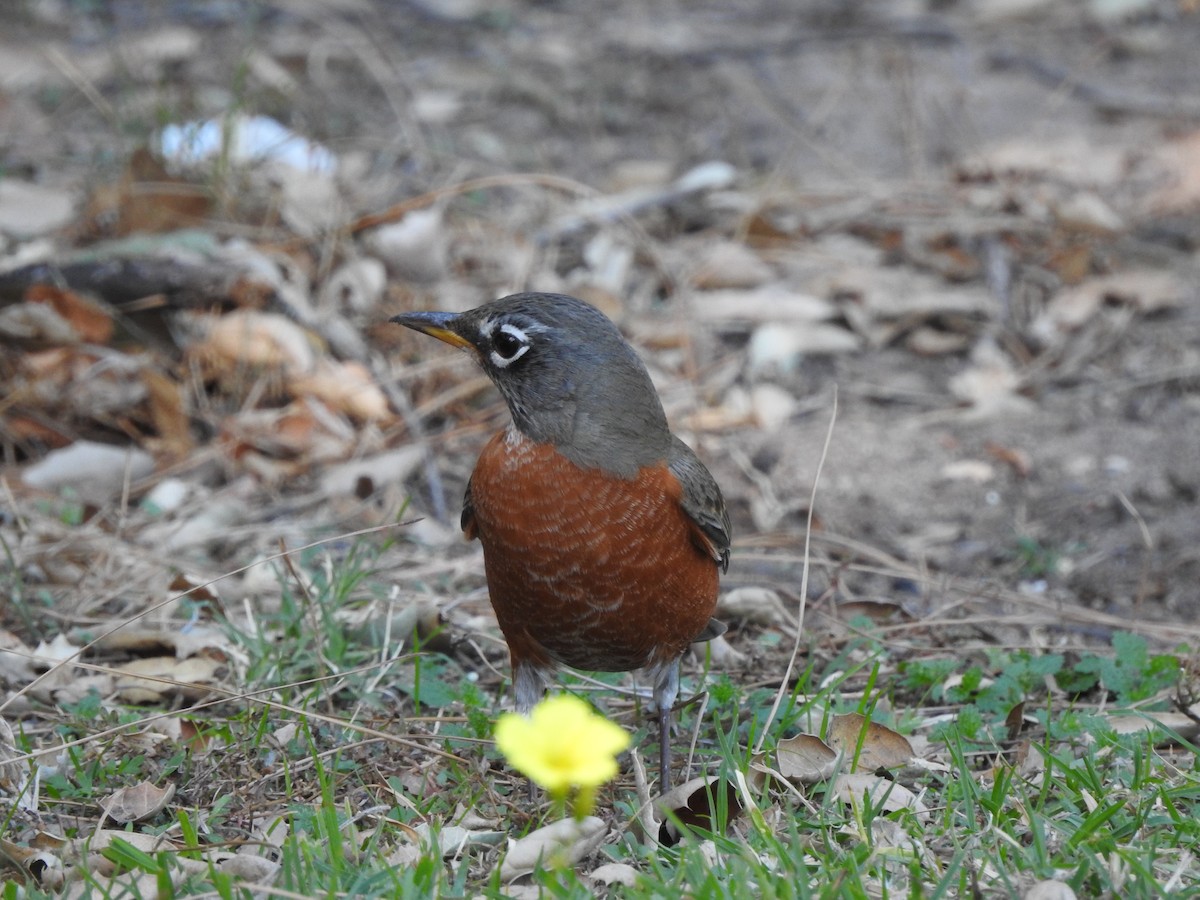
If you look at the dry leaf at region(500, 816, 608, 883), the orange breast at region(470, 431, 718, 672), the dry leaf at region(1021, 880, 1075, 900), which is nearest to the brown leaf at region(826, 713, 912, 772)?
the orange breast at region(470, 431, 718, 672)

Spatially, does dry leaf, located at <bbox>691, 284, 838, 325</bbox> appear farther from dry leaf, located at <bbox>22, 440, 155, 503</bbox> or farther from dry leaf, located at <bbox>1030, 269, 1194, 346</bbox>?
dry leaf, located at <bbox>22, 440, 155, 503</bbox>

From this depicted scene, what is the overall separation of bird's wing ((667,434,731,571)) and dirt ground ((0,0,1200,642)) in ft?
4.70

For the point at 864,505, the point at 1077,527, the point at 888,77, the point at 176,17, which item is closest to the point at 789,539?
the point at 864,505

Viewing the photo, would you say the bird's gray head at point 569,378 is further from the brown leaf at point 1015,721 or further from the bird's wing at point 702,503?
the brown leaf at point 1015,721

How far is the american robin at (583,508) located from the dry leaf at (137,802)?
1001mm

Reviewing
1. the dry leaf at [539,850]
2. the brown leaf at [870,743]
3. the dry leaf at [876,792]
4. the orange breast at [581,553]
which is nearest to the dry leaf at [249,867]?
the dry leaf at [539,850]

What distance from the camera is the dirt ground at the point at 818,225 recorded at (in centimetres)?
598

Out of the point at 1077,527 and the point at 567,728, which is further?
the point at 1077,527

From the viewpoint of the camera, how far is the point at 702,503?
12.4 feet

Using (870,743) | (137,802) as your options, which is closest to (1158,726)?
(870,743)

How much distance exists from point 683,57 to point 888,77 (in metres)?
1.59

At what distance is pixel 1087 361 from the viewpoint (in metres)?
7.27

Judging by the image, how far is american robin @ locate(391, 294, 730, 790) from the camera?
11.6 feet

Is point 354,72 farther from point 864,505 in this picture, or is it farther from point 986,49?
point 864,505
